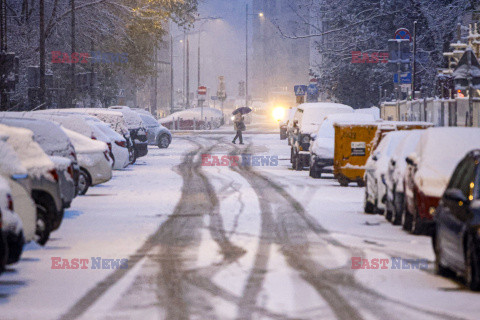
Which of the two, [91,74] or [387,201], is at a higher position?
[91,74]

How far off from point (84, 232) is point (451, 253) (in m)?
6.51

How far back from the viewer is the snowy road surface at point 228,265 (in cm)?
939

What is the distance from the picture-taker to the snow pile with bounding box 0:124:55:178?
13.6 metres

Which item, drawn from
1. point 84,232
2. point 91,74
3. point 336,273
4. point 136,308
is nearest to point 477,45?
point 91,74

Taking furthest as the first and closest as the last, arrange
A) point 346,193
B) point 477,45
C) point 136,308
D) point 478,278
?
1. point 477,45
2. point 346,193
3. point 478,278
4. point 136,308

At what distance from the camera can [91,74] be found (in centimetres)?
4838

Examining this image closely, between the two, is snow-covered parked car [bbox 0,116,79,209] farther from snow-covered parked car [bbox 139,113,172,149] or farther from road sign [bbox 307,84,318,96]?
road sign [bbox 307,84,318,96]

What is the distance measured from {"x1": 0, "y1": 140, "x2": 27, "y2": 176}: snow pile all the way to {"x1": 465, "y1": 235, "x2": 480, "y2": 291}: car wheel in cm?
553

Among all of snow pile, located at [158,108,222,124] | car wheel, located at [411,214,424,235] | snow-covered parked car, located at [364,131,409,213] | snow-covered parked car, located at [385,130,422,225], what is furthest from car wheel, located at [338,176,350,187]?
snow pile, located at [158,108,222,124]

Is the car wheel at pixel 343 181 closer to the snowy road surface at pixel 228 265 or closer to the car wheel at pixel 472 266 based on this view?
the snowy road surface at pixel 228 265

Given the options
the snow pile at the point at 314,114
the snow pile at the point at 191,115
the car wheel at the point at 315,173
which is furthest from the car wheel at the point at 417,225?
the snow pile at the point at 191,115

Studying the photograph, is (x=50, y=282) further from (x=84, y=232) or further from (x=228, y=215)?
(x=228, y=215)

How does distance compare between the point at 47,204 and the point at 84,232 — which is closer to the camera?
the point at 47,204

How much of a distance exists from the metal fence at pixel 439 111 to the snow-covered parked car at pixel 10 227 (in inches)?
668
